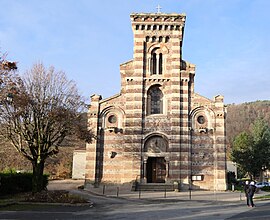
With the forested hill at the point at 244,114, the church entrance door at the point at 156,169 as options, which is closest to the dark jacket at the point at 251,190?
the church entrance door at the point at 156,169

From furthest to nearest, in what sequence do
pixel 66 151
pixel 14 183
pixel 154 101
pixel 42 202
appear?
pixel 66 151 → pixel 154 101 → pixel 14 183 → pixel 42 202

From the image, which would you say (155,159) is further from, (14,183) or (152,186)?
(14,183)

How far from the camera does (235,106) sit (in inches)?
4631

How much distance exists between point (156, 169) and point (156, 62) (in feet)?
35.6

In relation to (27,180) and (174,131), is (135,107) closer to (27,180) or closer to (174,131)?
(174,131)

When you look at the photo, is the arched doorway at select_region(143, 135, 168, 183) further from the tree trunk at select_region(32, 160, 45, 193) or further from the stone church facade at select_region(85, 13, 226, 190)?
the tree trunk at select_region(32, 160, 45, 193)

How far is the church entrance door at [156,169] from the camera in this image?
102 feet

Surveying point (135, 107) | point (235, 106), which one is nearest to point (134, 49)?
point (135, 107)

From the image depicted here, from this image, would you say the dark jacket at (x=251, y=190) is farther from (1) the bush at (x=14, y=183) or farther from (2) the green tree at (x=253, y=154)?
(2) the green tree at (x=253, y=154)

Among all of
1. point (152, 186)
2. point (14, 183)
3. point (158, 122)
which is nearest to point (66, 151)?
point (158, 122)

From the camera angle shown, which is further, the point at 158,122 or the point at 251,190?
the point at 158,122

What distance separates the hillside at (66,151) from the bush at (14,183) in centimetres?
324

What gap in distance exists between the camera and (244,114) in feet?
345

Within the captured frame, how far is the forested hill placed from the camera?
93.5 meters
